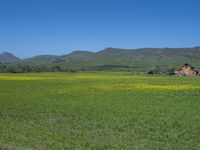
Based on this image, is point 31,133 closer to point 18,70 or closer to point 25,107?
point 25,107

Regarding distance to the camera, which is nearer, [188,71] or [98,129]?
[98,129]

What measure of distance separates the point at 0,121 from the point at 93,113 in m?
5.26

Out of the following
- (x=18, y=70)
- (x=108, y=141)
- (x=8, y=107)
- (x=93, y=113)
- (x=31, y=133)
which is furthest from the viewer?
(x=18, y=70)

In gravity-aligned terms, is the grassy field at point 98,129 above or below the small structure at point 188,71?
below

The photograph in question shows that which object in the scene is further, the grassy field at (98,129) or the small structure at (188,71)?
the small structure at (188,71)

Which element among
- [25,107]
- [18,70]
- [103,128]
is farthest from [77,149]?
[18,70]

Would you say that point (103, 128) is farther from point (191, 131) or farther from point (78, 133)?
point (191, 131)

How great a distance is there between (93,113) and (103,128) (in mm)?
4702

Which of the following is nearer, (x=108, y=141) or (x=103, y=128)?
(x=108, y=141)

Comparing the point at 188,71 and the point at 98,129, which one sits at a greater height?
the point at 188,71

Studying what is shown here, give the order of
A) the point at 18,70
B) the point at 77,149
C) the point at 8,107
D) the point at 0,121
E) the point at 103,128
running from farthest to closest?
the point at 18,70
the point at 8,107
the point at 0,121
the point at 103,128
the point at 77,149

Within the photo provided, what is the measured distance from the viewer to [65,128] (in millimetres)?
16109

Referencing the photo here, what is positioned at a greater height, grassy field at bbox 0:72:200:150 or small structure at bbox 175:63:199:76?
small structure at bbox 175:63:199:76

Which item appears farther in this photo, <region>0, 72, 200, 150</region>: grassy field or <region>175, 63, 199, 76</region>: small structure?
<region>175, 63, 199, 76</region>: small structure
